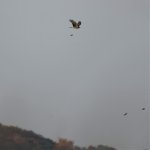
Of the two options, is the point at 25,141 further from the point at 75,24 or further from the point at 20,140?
the point at 75,24

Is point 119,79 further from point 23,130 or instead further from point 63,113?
point 23,130

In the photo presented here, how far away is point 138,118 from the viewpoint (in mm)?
1661

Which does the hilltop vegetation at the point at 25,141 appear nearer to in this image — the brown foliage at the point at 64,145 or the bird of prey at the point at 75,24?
the brown foliage at the point at 64,145

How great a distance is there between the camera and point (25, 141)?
1517mm

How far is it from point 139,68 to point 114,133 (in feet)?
1.14

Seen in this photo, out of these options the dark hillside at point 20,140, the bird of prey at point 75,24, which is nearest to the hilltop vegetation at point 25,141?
the dark hillside at point 20,140

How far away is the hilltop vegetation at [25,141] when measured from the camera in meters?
1.50

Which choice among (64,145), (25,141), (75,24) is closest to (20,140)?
(25,141)

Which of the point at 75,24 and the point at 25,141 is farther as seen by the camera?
the point at 75,24

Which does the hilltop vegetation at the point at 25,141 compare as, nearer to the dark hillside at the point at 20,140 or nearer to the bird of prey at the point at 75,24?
the dark hillside at the point at 20,140

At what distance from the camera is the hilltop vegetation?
1495mm

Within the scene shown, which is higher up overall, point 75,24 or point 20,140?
point 75,24

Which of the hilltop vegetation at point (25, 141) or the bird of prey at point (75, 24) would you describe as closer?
the hilltop vegetation at point (25, 141)

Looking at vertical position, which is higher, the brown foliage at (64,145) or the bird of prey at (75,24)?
the bird of prey at (75,24)
